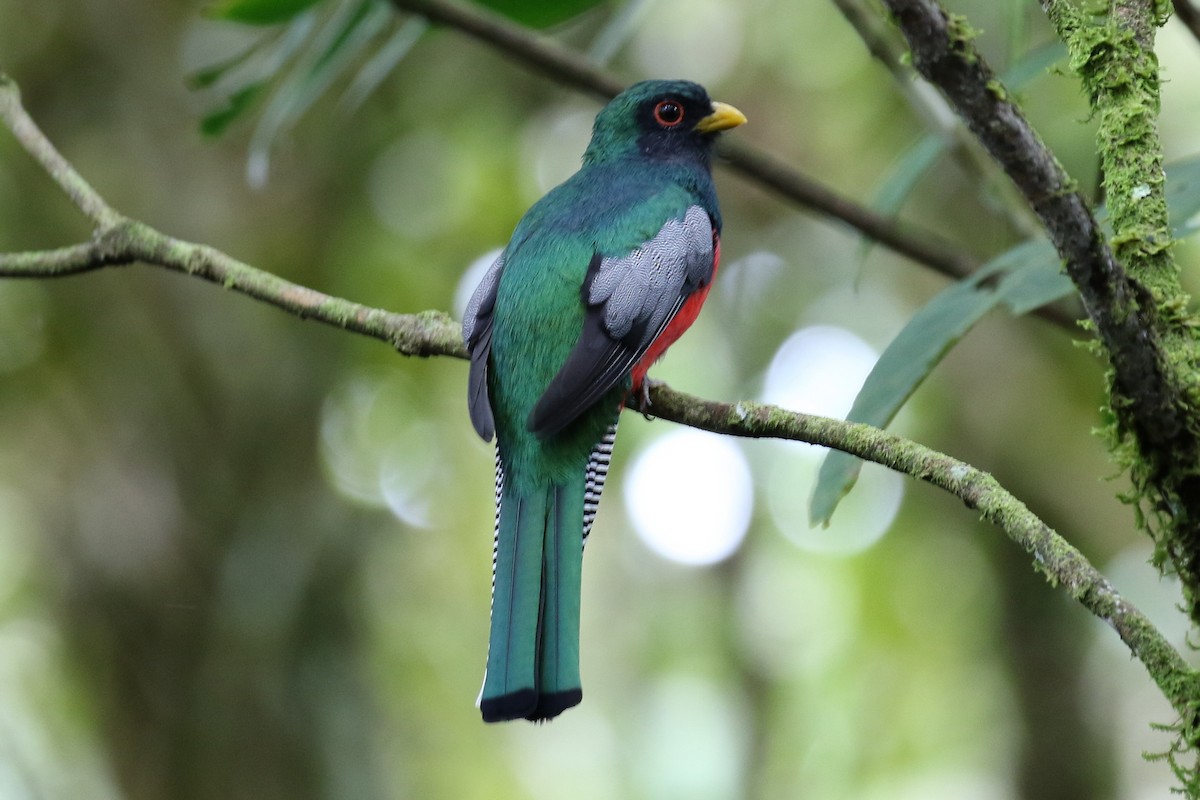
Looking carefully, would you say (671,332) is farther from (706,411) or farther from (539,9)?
(539,9)

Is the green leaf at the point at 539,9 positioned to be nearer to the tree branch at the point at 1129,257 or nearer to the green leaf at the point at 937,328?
the green leaf at the point at 937,328

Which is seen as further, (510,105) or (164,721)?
(510,105)

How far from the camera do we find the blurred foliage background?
5715 mm

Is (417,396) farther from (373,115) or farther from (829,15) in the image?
(829,15)

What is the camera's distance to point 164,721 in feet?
18.1

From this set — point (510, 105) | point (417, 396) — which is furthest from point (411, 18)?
point (417, 396)

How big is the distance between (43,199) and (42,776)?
3.06 metres

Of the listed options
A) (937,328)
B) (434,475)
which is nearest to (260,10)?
(937,328)

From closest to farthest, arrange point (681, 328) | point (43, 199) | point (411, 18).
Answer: point (681, 328) < point (411, 18) < point (43, 199)

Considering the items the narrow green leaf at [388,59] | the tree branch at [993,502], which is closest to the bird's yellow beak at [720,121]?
the narrow green leaf at [388,59]

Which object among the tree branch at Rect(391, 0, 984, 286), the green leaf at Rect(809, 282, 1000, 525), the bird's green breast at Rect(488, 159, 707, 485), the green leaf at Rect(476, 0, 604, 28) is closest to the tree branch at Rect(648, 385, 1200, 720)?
the green leaf at Rect(809, 282, 1000, 525)

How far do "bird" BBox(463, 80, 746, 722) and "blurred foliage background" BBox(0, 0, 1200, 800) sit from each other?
1.30 metres

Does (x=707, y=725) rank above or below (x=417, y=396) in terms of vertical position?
below

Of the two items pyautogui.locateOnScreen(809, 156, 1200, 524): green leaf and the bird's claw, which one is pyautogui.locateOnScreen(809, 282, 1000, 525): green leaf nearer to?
pyautogui.locateOnScreen(809, 156, 1200, 524): green leaf
